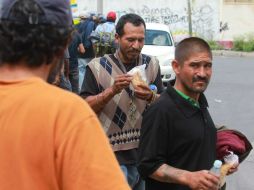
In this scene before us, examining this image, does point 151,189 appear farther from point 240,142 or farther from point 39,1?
point 39,1

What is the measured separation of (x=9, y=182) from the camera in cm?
166

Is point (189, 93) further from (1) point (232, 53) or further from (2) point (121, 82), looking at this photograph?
(1) point (232, 53)

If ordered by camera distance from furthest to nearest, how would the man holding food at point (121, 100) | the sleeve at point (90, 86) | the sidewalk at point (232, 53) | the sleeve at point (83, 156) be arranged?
the sidewalk at point (232, 53) < the sleeve at point (90, 86) < the man holding food at point (121, 100) < the sleeve at point (83, 156)

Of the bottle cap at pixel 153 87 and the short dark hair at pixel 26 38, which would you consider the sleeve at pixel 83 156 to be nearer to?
the short dark hair at pixel 26 38

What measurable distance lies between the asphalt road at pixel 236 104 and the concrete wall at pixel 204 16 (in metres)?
11.2

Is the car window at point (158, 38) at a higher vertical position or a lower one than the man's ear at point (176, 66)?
lower

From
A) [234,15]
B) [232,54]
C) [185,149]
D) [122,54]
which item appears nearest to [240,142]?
[185,149]

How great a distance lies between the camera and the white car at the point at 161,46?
14461mm

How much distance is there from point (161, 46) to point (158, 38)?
1.38 ft

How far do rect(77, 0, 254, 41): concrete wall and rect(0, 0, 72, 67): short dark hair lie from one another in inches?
1204

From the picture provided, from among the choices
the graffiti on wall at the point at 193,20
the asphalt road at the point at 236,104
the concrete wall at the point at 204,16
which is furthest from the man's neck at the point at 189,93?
the graffiti on wall at the point at 193,20

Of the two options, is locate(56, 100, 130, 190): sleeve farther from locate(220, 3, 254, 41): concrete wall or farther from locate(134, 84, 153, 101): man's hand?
locate(220, 3, 254, 41): concrete wall

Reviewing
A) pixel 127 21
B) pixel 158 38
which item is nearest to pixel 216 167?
pixel 127 21

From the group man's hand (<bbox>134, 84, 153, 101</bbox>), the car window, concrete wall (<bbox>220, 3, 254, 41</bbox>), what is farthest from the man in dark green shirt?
concrete wall (<bbox>220, 3, 254, 41</bbox>)
